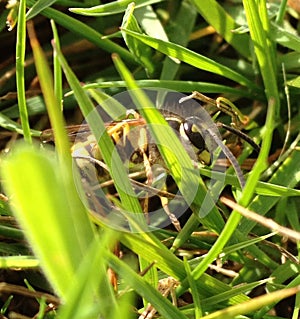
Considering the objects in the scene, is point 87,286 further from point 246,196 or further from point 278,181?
point 278,181

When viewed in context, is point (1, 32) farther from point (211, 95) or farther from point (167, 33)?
point (211, 95)

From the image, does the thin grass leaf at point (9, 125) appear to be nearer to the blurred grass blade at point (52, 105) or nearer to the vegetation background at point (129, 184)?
the vegetation background at point (129, 184)

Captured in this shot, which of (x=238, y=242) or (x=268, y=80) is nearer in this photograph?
(x=238, y=242)

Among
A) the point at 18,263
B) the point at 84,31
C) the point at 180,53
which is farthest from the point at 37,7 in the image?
the point at 18,263

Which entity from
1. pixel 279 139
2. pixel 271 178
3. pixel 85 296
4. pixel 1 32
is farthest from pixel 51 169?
pixel 1 32

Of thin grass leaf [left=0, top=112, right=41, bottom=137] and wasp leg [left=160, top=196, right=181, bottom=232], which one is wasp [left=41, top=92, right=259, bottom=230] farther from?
thin grass leaf [left=0, top=112, right=41, bottom=137]

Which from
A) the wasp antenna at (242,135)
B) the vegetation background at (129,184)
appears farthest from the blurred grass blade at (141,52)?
the wasp antenna at (242,135)

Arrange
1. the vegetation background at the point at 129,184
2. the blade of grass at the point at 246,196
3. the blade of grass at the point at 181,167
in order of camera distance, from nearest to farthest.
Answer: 1. the vegetation background at the point at 129,184
2. the blade of grass at the point at 246,196
3. the blade of grass at the point at 181,167
